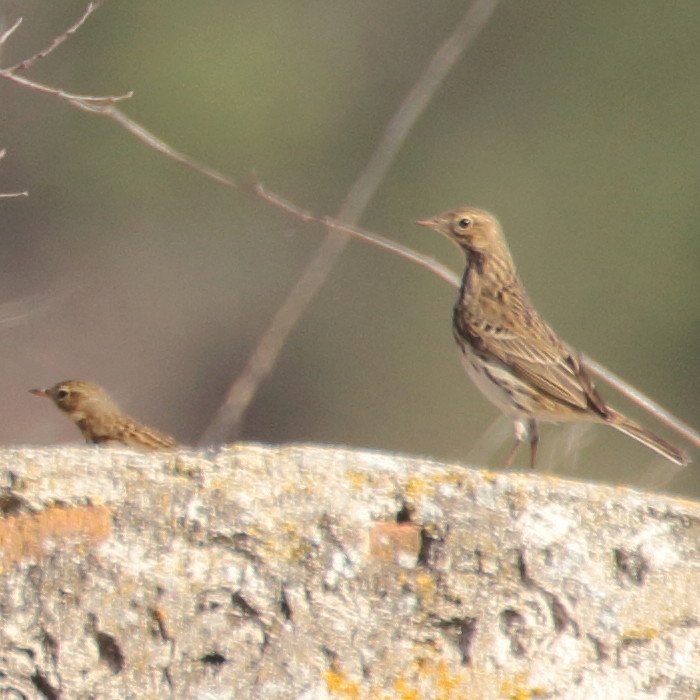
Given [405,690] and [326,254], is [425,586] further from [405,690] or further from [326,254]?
[326,254]

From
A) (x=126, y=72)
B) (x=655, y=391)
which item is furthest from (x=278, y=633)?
(x=126, y=72)

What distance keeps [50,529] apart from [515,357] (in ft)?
14.8

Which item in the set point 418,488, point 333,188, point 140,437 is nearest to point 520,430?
point 140,437

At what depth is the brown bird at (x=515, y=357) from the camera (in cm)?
775

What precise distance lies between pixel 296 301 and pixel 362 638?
7.34ft

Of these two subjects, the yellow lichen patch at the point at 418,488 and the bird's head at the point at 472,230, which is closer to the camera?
the yellow lichen patch at the point at 418,488

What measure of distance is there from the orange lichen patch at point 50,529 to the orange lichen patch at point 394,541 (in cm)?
56

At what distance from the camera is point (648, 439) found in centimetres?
730

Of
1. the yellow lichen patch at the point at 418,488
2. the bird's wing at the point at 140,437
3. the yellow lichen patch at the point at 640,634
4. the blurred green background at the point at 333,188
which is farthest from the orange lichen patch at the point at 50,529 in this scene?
the blurred green background at the point at 333,188

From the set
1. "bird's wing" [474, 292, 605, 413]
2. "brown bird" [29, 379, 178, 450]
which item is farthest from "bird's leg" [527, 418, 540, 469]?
"brown bird" [29, 379, 178, 450]

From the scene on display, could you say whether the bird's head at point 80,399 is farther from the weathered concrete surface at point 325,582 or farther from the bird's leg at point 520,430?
the weathered concrete surface at point 325,582

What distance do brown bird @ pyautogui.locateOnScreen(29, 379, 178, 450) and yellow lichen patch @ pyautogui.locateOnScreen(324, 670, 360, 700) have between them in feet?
11.0

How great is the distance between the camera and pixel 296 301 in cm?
575

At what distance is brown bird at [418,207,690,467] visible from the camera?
25.4 ft
